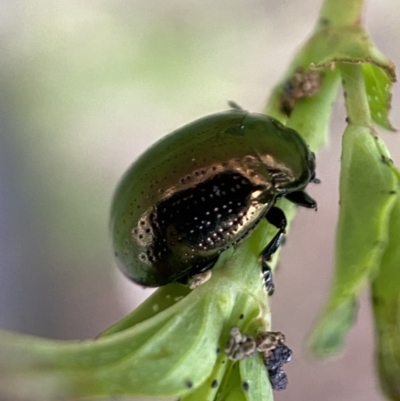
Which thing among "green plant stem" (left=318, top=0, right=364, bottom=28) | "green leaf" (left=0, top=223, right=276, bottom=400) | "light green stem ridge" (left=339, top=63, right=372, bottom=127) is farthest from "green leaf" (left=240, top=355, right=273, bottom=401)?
"green plant stem" (left=318, top=0, right=364, bottom=28)

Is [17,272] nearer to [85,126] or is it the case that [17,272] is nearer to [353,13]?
[85,126]

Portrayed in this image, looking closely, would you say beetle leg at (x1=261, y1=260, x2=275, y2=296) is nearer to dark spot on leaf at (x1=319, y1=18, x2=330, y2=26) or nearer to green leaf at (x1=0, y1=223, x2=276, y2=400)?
green leaf at (x1=0, y1=223, x2=276, y2=400)

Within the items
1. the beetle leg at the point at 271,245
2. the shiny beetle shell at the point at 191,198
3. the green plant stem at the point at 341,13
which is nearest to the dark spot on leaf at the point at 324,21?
the green plant stem at the point at 341,13

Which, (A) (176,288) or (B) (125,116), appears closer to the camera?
(A) (176,288)

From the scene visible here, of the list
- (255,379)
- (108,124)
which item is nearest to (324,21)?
(255,379)

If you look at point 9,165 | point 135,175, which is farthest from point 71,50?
point 135,175

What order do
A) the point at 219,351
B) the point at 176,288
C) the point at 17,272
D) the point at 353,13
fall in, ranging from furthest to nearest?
the point at 17,272
the point at 353,13
the point at 176,288
the point at 219,351

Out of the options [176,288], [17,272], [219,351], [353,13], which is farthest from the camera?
[17,272]

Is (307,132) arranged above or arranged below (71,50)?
below
